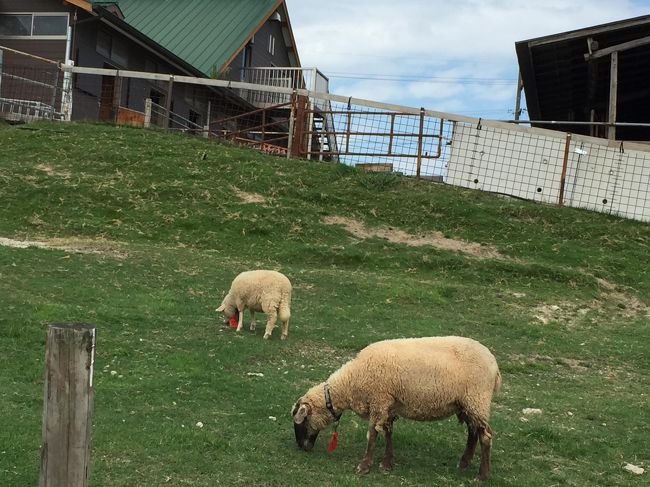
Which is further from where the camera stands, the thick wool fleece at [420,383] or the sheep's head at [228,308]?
the sheep's head at [228,308]

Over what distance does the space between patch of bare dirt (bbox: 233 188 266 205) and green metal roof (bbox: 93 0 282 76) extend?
15939 millimetres

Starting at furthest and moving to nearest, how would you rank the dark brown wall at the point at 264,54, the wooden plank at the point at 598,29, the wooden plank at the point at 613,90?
1. the dark brown wall at the point at 264,54
2. the wooden plank at the point at 598,29
3. the wooden plank at the point at 613,90

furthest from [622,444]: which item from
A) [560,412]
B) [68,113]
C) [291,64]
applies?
[291,64]

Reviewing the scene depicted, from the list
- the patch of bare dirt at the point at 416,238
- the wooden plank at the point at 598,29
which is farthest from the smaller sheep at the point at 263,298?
the wooden plank at the point at 598,29

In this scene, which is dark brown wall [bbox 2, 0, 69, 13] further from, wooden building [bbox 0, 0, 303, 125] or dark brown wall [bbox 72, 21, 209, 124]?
dark brown wall [bbox 72, 21, 209, 124]

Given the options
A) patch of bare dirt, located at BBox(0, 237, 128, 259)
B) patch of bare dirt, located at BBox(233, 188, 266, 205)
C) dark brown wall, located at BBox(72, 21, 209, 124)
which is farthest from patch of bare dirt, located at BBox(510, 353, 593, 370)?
dark brown wall, located at BBox(72, 21, 209, 124)

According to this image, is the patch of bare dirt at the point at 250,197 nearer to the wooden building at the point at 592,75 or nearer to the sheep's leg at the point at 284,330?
the sheep's leg at the point at 284,330

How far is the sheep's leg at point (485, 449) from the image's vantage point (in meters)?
5.50

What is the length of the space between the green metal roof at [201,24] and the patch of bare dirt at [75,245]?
19.4 meters

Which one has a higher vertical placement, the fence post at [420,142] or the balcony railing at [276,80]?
the balcony railing at [276,80]

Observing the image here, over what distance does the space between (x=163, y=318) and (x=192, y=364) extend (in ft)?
6.75

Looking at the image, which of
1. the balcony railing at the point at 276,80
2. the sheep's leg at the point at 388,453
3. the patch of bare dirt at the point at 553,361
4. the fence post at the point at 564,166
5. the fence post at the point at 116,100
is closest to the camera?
the sheep's leg at the point at 388,453

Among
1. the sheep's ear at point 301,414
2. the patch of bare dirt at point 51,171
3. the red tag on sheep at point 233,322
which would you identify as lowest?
the red tag on sheep at point 233,322

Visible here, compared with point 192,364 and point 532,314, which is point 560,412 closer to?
point 192,364
